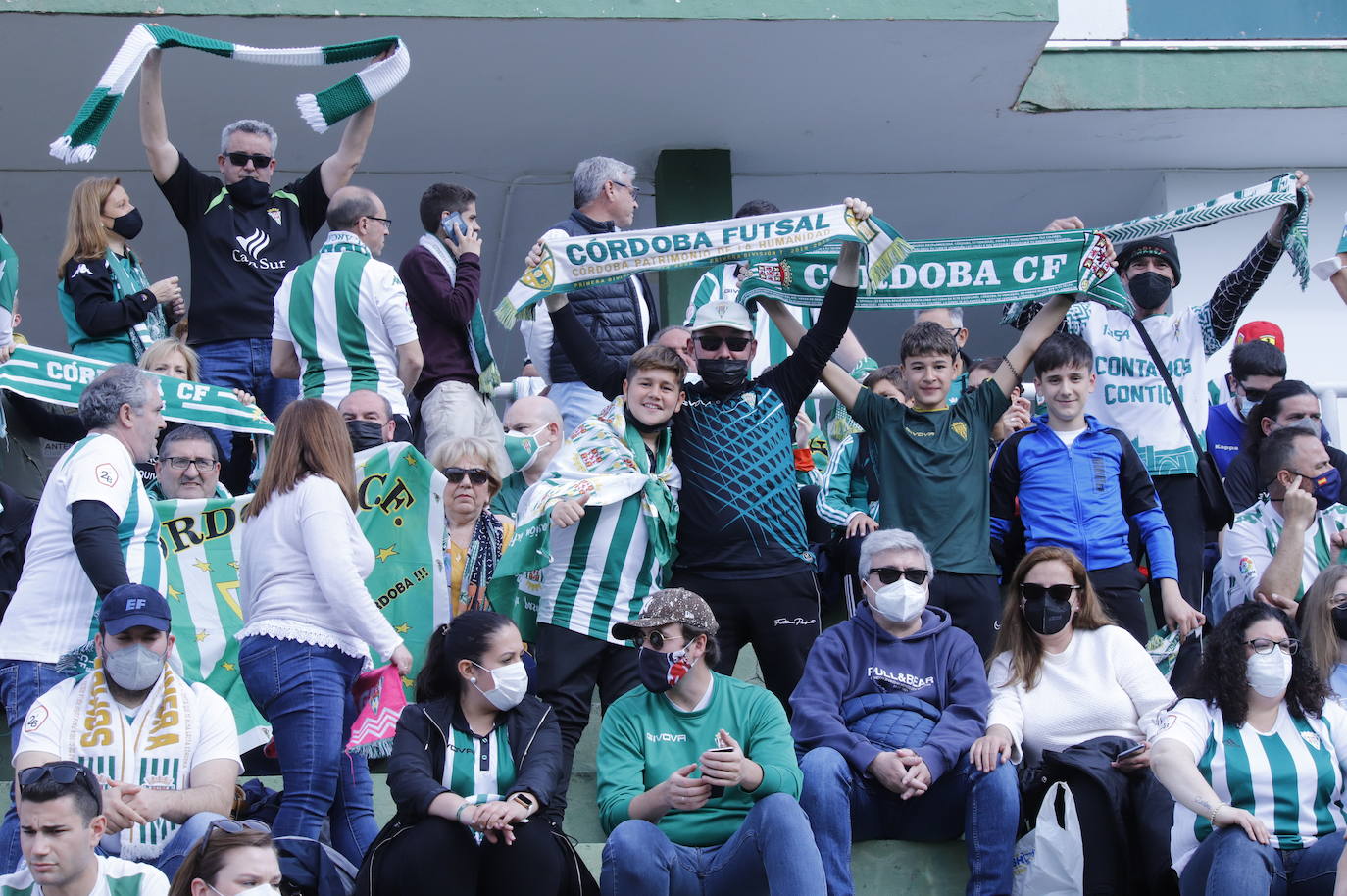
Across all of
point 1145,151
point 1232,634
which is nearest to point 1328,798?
point 1232,634

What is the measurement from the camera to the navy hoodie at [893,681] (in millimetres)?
5742

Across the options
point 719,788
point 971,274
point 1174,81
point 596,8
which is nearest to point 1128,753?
point 719,788

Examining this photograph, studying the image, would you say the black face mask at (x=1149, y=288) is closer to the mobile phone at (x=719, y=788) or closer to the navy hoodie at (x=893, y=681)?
the navy hoodie at (x=893, y=681)

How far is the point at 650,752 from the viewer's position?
18.2ft

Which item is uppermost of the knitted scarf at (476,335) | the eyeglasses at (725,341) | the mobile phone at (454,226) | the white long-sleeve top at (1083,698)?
the mobile phone at (454,226)

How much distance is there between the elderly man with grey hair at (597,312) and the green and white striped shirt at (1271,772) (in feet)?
10.4

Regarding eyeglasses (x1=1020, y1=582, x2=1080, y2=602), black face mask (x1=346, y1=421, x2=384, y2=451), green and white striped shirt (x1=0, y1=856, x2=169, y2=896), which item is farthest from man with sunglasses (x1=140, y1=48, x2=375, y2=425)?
eyeglasses (x1=1020, y1=582, x2=1080, y2=602)

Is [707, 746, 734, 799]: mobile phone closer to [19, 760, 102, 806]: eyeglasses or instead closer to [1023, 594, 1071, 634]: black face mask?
[1023, 594, 1071, 634]: black face mask

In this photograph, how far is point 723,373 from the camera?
6523 millimetres

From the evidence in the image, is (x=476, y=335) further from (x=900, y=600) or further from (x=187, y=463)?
(x=900, y=600)

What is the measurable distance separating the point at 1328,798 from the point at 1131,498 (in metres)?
1.78

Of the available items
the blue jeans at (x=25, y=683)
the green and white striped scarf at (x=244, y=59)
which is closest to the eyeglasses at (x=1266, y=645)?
the blue jeans at (x=25, y=683)

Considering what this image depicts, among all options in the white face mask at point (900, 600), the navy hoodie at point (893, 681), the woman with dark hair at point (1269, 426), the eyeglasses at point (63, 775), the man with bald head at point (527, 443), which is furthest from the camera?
the woman with dark hair at point (1269, 426)

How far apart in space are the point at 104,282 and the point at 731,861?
4.25m
